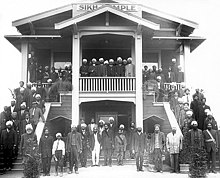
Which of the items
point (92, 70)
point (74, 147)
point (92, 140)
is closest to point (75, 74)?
point (92, 70)

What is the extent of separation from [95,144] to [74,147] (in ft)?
3.70

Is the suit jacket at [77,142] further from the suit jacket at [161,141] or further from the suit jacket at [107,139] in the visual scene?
the suit jacket at [161,141]

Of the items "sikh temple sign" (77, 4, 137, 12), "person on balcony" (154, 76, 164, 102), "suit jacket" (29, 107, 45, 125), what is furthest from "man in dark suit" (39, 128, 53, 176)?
"sikh temple sign" (77, 4, 137, 12)

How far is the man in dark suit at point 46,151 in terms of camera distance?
12.0 metres

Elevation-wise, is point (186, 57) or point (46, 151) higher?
point (186, 57)

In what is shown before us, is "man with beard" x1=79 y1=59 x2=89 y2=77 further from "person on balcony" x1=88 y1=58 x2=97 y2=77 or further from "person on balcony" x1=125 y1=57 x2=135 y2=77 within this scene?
"person on balcony" x1=125 y1=57 x2=135 y2=77

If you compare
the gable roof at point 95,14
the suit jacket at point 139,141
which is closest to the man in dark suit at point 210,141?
the suit jacket at point 139,141

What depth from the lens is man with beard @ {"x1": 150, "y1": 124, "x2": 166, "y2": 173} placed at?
12609 millimetres

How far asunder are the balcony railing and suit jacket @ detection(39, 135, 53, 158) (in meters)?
4.55

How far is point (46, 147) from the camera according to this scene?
1217cm

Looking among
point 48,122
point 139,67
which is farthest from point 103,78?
point 48,122

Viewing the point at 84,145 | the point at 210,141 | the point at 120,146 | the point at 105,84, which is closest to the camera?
the point at 210,141

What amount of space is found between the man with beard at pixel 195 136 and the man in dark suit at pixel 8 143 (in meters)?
5.44

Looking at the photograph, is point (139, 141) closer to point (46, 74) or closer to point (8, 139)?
point (8, 139)
